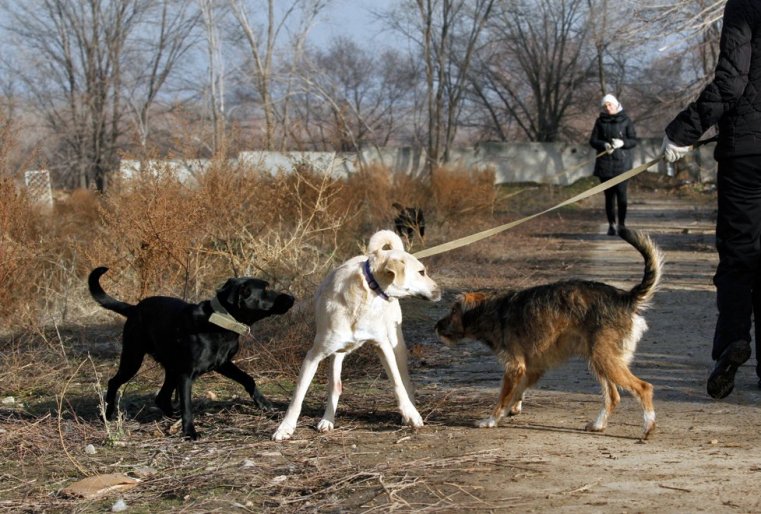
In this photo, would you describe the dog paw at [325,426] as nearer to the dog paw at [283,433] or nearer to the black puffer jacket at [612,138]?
the dog paw at [283,433]

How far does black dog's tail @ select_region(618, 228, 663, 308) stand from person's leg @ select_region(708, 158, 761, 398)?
2.27ft

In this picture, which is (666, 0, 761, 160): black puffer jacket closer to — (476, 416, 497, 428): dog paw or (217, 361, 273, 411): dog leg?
(476, 416, 497, 428): dog paw

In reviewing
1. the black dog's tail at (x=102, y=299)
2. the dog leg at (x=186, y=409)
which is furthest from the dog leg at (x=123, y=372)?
the dog leg at (x=186, y=409)

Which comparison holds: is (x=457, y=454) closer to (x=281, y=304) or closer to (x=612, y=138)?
(x=281, y=304)

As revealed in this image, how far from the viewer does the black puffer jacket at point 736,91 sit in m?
5.48

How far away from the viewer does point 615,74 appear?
168 feet

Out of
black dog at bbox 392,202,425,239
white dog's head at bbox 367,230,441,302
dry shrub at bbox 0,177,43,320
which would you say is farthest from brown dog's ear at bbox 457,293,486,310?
black dog at bbox 392,202,425,239

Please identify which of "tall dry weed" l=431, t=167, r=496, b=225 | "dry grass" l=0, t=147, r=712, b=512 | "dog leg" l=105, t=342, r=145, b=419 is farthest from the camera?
"tall dry weed" l=431, t=167, r=496, b=225

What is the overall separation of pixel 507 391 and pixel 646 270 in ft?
3.42

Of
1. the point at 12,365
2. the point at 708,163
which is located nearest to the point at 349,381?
the point at 12,365

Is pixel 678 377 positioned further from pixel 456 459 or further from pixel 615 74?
pixel 615 74

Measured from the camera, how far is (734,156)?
554cm

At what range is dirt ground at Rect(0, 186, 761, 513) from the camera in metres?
Result: 4.20

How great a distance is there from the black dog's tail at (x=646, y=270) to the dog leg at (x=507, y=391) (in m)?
0.77
